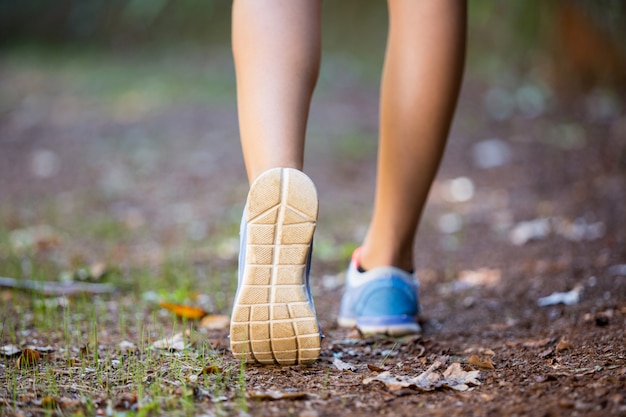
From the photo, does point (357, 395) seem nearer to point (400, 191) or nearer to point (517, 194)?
point (400, 191)

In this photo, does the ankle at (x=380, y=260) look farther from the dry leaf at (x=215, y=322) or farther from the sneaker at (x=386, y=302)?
the dry leaf at (x=215, y=322)

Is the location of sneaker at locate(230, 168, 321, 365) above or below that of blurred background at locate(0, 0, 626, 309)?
below

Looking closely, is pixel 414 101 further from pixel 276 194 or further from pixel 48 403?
pixel 48 403

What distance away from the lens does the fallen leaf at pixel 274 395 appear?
3.34 feet

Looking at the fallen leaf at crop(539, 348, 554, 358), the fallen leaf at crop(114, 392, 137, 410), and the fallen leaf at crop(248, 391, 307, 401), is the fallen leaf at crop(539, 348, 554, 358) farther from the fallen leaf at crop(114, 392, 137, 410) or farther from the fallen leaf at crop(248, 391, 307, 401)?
the fallen leaf at crop(114, 392, 137, 410)

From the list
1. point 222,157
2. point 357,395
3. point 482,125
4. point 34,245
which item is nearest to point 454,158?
point 482,125

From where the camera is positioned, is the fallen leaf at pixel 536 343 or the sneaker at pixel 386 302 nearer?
the fallen leaf at pixel 536 343

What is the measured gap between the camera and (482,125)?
482 centimetres

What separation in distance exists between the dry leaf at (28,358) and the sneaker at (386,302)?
2.03 feet

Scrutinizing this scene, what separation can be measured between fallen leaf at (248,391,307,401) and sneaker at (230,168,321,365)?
117 millimetres

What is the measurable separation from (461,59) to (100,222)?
183cm

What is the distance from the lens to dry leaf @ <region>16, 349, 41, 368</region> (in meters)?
1.21

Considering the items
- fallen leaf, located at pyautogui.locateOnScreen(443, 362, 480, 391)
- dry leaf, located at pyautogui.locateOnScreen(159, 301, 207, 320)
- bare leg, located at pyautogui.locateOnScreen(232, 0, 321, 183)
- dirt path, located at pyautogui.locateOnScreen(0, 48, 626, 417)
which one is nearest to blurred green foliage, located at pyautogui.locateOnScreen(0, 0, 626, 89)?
dirt path, located at pyautogui.locateOnScreen(0, 48, 626, 417)

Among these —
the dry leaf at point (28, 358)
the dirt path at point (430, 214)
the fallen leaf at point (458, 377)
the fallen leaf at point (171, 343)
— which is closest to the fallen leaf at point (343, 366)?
the dirt path at point (430, 214)
